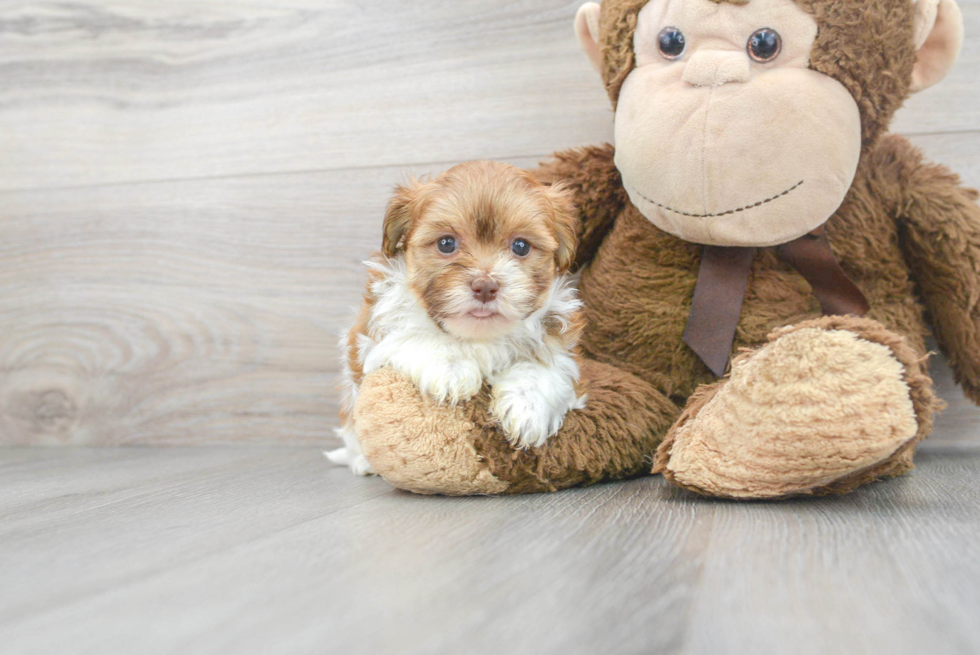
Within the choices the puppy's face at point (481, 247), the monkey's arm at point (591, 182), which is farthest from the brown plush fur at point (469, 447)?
the monkey's arm at point (591, 182)

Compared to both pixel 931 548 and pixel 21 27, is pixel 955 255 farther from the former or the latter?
pixel 21 27

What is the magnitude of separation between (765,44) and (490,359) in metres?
0.56

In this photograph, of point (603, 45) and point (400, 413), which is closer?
point (400, 413)

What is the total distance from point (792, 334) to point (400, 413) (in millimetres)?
487

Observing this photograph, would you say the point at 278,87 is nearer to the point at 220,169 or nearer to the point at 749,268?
the point at 220,169

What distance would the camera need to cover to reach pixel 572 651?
53 centimetres

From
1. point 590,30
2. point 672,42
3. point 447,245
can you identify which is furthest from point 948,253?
point 447,245

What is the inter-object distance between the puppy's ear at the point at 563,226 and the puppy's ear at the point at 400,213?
176 millimetres

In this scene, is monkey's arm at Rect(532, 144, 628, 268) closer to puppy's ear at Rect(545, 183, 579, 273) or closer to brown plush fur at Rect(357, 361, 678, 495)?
puppy's ear at Rect(545, 183, 579, 273)

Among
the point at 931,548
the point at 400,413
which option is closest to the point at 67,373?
the point at 400,413

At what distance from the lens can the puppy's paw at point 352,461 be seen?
4.21 feet

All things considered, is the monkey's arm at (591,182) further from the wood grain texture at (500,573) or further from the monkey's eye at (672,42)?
the wood grain texture at (500,573)

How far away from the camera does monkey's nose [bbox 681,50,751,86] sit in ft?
3.39

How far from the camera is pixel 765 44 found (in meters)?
1.05
